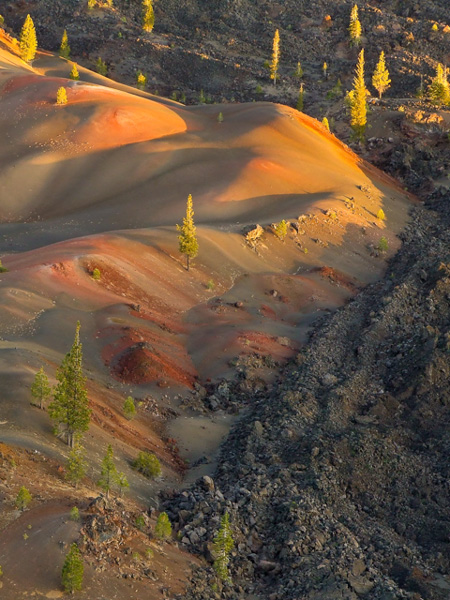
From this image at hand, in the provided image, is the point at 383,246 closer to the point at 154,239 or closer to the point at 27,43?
the point at 154,239

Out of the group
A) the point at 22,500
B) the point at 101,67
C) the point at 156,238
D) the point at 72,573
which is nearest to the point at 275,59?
the point at 101,67

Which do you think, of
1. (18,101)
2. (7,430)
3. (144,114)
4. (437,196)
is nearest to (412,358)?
(7,430)

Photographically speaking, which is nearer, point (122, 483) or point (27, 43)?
point (122, 483)

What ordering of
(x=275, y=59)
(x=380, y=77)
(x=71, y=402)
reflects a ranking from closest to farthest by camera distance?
1. (x=71, y=402)
2. (x=380, y=77)
3. (x=275, y=59)

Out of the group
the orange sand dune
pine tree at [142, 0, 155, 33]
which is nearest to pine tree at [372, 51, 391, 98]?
the orange sand dune

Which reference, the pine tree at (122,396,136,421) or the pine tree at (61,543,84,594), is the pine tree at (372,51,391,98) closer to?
the pine tree at (122,396,136,421)

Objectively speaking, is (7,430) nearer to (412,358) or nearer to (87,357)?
(87,357)

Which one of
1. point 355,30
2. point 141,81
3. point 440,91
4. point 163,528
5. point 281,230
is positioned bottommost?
point 141,81
